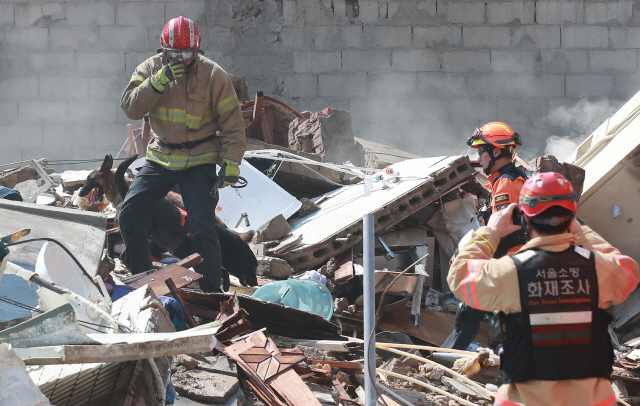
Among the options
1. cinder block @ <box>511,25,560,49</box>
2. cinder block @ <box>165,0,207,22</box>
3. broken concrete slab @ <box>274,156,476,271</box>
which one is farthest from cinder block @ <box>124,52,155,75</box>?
broken concrete slab @ <box>274,156,476,271</box>

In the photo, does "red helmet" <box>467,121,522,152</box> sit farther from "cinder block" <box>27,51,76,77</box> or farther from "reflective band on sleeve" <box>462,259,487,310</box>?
"cinder block" <box>27,51,76,77</box>

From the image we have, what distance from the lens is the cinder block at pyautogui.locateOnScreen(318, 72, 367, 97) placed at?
34.9ft

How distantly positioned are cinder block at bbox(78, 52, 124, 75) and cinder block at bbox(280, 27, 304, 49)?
2399mm

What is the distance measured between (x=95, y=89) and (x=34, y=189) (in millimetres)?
3649

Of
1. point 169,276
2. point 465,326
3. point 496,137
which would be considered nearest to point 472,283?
point 496,137

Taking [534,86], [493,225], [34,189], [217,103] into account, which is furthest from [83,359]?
[534,86]

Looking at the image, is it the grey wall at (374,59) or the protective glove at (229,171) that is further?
the grey wall at (374,59)

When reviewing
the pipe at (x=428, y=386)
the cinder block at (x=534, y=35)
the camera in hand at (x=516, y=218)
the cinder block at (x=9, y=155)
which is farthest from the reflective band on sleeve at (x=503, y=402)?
the cinder block at (x=9, y=155)

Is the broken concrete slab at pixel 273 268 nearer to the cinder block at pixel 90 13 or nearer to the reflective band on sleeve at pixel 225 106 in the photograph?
the reflective band on sleeve at pixel 225 106

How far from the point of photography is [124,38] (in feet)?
35.0

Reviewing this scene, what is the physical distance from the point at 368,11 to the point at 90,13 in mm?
4048

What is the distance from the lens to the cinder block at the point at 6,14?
34.7ft

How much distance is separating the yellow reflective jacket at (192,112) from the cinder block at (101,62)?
20.5ft

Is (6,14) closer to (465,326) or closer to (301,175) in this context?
(301,175)
